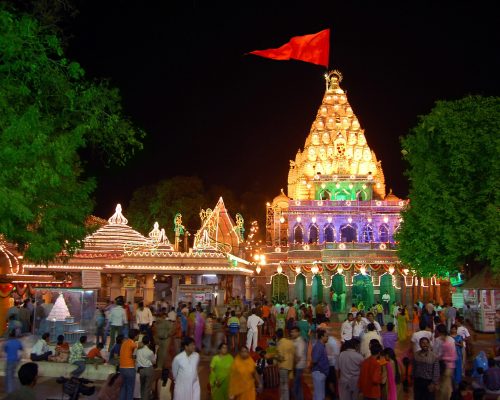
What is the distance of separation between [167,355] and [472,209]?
15419mm

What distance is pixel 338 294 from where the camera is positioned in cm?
4822

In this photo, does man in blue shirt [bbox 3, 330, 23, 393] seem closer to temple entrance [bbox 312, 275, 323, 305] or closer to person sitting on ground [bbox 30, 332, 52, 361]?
person sitting on ground [bbox 30, 332, 52, 361]

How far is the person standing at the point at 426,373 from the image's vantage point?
9.91m

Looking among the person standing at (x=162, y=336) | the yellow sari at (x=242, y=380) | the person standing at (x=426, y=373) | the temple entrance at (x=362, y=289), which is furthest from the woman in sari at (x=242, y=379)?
the temple entrance at (x=362, y=289)

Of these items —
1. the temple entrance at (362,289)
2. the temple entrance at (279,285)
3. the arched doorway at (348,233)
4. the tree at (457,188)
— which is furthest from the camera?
the temple entrance at (279,285)

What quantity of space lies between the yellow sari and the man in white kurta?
576 millimetres

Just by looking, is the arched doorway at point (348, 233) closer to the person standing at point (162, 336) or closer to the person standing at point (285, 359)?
the person standing at point (162, 336)

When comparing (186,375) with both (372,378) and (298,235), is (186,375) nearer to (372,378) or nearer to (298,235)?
(372,378)

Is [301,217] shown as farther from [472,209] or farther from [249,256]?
[472,209]

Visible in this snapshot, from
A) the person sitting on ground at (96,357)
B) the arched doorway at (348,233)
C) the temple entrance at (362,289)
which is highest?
the arched doorway at (348,233)

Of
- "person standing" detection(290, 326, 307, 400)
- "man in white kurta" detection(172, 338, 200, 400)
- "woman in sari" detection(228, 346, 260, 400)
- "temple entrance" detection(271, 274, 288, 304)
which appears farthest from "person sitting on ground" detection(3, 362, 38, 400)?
"temple entrance" detection(271, 274, 288, 304)

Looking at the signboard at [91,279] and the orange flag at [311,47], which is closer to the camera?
the orange flag at [311,47]

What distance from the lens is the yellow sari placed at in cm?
895

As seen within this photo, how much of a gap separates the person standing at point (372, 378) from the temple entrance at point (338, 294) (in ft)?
112
